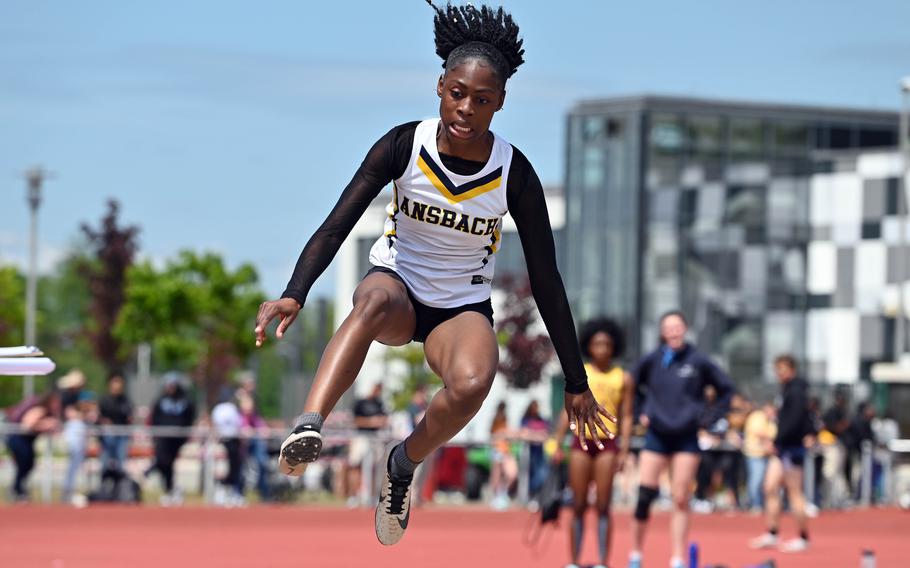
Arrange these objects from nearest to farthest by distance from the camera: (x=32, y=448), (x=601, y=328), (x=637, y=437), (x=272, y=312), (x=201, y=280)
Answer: (x=272, y=312) → (x=601, y=328) → (x=32, y=448) → (x=637, y=437) → (x=201, y=280)

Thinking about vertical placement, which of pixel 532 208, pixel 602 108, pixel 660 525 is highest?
pixel 602 108

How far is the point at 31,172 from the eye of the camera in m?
44.5

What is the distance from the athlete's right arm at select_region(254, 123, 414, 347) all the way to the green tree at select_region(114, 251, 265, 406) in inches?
1795

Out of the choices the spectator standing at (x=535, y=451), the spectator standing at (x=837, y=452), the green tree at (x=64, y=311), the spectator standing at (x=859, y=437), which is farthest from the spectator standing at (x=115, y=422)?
the green tree at (x=64, y=311)

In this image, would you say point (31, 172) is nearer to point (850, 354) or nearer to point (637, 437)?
point (637, 437)

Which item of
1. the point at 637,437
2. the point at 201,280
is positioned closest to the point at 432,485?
the point at 637,437

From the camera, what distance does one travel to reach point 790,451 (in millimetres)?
19141

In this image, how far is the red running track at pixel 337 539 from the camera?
16312 mm

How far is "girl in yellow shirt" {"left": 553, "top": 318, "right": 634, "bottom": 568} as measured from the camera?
14242mm

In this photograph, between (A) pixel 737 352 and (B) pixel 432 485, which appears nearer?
(B) pixel 432 485

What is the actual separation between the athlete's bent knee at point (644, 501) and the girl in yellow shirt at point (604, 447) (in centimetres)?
34

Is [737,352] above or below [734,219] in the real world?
below

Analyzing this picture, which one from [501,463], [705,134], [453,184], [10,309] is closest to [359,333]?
[453,184]

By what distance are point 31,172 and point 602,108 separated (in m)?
21.2
